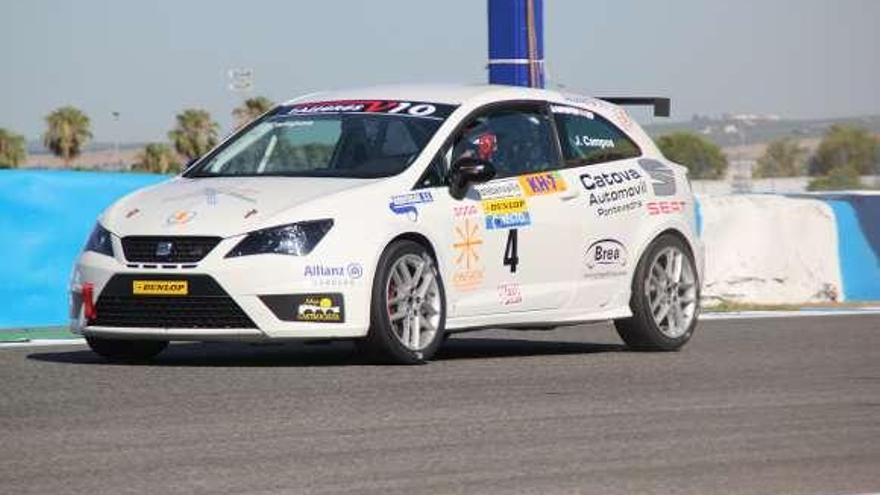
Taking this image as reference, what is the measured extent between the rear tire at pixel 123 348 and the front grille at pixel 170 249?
24.2 inches

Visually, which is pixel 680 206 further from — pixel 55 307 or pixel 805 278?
pixel 805 278

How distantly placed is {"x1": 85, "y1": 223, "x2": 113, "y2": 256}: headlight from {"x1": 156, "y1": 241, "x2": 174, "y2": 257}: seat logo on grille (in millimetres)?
340

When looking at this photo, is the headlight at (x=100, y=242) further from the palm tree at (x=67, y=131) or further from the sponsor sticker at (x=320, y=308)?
the palm tree at (x=67, y=131)

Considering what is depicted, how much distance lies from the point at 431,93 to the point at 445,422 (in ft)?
13.2

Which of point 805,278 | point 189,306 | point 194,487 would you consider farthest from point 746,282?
point 194,487

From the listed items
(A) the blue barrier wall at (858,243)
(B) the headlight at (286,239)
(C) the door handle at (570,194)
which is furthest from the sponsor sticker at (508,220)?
(A) the blue barrier wall at (858,243)

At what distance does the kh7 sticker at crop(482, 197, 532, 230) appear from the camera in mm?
12383

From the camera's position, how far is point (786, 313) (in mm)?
17828

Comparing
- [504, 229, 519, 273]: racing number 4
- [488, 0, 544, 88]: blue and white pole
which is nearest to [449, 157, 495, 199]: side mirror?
[504, 229, 519, 273]: racing number 4

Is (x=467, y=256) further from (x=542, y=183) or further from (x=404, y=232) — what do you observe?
(x=542, y=183)

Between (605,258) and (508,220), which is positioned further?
(605,258)

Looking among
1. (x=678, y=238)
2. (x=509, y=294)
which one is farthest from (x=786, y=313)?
(x=509, y=294)

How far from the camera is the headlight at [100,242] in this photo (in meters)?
11.7

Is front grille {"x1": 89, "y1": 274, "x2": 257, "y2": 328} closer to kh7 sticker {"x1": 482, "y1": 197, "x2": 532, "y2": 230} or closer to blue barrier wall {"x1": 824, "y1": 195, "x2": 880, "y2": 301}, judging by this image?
kh7 sticker {"x1": 482, "y1": 197, "x2": 532, "y2": 230}
